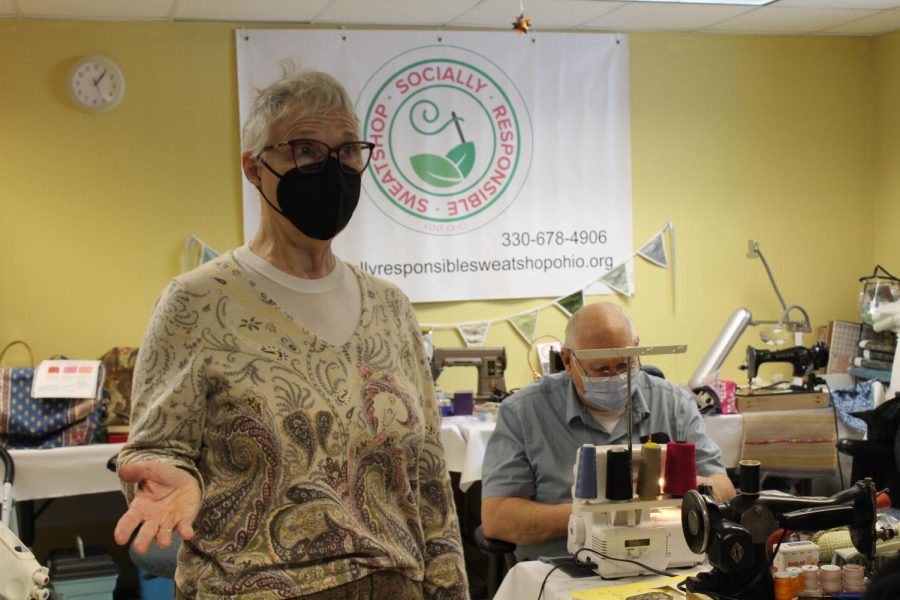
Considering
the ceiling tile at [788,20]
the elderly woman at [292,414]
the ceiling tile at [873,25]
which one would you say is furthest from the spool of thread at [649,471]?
the ceiling tile at [873,25]

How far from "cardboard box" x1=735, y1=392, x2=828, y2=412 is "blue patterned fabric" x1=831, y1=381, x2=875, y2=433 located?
7 centimetres

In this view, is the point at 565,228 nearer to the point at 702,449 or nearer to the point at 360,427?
the point at 702,449

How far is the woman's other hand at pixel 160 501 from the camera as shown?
4.08 ft

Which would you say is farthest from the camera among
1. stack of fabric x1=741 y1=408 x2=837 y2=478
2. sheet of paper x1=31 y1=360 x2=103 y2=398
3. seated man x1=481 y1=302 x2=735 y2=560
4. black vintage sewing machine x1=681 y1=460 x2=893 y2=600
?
stack of fabric x1=741 y1=408 x2=837 y2=478

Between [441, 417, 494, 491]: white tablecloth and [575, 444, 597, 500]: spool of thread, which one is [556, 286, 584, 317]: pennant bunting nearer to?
[441, 417, 494, 491]: white tablecloth

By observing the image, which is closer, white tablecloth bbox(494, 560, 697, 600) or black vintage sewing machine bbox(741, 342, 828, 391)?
white tablecloth bbox(494, 560, 697, 600)

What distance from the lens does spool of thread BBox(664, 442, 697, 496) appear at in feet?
6.88

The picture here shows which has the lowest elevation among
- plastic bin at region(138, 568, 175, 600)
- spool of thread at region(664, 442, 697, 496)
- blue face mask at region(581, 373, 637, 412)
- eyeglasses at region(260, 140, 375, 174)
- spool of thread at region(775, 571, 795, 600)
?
plastic bin at region(138, 568, 175, 600)

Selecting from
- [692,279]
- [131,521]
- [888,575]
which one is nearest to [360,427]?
[131,521]

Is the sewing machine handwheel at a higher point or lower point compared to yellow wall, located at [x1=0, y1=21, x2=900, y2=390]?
lower

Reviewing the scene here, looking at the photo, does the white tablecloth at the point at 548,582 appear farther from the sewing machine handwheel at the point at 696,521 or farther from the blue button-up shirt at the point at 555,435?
the blue button-up shirt at the point at 555,435

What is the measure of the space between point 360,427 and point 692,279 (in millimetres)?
4309

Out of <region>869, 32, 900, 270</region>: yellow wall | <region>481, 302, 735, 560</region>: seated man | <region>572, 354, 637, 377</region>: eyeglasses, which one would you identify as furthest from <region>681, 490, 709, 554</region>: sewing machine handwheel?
<region>869, 32, 900, 270</region>: yellow wall

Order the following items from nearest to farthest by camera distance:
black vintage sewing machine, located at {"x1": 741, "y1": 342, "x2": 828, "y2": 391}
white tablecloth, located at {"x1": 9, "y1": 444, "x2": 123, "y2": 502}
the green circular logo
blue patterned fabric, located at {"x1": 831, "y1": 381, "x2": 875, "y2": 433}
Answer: white tablecloth, located at {"x1": 9, "y1": 444, "x2": 123, "y2": 502}, blue patterned fabric, located at {"x1": 831, "y1": 381, "x2": 875, "y2": 433}, black vintage sewing machine, located at {"x1": 741, "y1": 342, "x2": 828, "y2": 391}, the green circular logo
